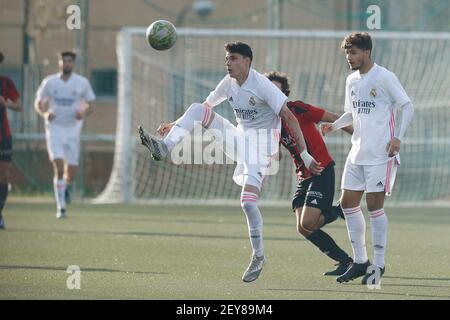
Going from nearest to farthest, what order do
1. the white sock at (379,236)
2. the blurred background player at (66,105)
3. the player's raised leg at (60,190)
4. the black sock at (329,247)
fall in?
the white sock at (379,236) < the black sock at (329,247) < the player's raised leg at (60,190) < the blurred background player at (66,105)


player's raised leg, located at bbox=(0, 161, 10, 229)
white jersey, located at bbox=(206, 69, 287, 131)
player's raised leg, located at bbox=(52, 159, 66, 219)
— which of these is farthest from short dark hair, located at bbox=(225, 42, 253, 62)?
player's raised leg, located at bbox=(52, 159, 66, 219)

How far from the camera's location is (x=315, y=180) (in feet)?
31.9

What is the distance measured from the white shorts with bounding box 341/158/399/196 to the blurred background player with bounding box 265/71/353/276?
23.0 inches

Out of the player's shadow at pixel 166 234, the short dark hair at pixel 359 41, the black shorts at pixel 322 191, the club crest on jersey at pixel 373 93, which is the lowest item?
the player's shadow at pixel 166 234

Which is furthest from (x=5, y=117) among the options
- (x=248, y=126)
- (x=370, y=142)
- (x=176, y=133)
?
(x=370, y=142)

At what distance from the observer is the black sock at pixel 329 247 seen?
9.70 m

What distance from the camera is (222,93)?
933 cm

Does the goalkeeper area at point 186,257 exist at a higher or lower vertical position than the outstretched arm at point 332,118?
lower

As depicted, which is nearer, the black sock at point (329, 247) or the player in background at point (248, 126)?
the player in background at point (248, 126)

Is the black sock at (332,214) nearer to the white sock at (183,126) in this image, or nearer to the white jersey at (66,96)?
the white sock at (183,126)

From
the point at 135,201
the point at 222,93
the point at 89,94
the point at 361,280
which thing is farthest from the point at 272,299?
the point at 135,201

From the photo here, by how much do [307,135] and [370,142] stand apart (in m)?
0.95

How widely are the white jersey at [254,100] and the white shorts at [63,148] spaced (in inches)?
295

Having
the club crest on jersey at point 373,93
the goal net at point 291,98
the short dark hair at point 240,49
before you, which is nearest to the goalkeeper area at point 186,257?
the club crest on jersey at point 373,93
